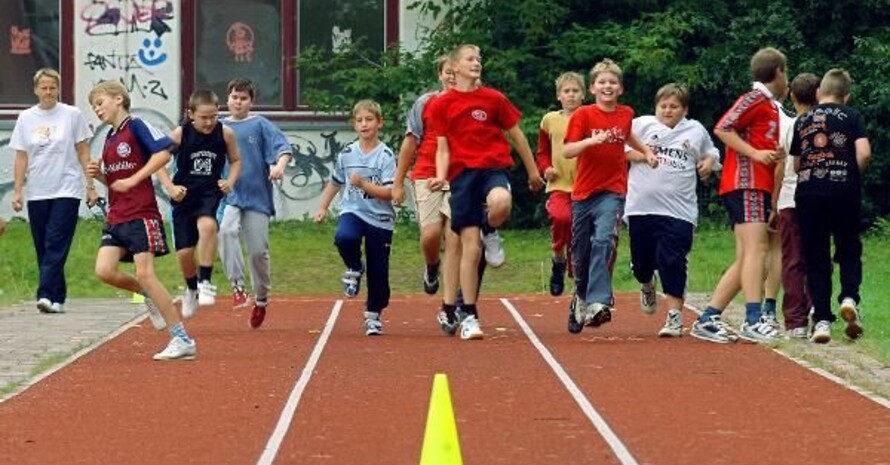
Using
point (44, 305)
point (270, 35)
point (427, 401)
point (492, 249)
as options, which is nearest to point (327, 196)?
point (492, 249)

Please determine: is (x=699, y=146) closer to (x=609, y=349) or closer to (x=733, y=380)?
(x=609, y=349)

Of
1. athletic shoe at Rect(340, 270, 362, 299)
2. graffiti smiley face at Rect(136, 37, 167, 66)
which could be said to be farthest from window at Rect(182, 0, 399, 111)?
athletic shoe at Rect(340, 270, 362, 299)

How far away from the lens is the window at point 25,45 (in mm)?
30906

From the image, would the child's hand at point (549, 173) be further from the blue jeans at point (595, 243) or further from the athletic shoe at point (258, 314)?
the athletic shoe at point (258, 314)

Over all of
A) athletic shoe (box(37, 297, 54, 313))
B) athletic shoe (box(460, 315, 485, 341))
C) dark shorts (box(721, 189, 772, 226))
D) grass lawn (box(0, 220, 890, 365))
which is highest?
dark shorts (box(721, 189, 772, 226))

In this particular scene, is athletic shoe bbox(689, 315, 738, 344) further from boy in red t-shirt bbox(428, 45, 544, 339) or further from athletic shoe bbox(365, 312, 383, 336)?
athletic shoe bbox(365, 312, 383, 336)

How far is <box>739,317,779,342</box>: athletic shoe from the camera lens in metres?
15.3

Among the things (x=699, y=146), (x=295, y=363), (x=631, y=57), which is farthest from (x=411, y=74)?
(x=295, y=363)

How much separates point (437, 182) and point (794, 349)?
265 cm

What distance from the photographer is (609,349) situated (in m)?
14.9

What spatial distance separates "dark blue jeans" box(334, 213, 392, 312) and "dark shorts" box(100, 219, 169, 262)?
2287 mm

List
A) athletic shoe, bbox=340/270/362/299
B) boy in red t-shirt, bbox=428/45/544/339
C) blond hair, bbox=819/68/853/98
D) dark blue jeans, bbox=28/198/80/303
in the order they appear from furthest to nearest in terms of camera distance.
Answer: dark blue jeans, bbox=28/198/80/303, athletic shoe, bbox=340/270/362/299, boy in red t-shirt, bbox=428/45/544/339, blond hair, bbox=819/68/853/98

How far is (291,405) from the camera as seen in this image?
38.3 ft

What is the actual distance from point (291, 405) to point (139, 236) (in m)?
2.81
